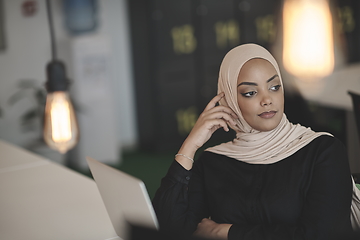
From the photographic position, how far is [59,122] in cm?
186

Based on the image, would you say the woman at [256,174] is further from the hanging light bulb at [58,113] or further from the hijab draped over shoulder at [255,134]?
the hanging light bulb at [58,113]

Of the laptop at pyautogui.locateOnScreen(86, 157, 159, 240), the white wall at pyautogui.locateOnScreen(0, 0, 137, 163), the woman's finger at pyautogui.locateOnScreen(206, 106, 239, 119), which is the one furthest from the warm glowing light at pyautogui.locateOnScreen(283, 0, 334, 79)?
the laptop at pyautogui.locateOnScreen(86, 157, 159, 240)

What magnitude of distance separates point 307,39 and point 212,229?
3.47 meters

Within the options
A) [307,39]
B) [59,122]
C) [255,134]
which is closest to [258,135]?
[255,134]

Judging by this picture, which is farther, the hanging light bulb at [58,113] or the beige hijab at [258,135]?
the hanging light bulb at [58,113]

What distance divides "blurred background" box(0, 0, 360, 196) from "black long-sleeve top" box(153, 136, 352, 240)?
8.92 ft

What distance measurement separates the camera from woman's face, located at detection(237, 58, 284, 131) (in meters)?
1.52

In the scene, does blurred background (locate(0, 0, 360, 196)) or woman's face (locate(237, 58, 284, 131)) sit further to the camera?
blurred background (locate(0, 0, 360, 196))

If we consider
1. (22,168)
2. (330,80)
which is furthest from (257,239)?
(330,80)

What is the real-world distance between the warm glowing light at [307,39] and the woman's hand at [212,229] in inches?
117

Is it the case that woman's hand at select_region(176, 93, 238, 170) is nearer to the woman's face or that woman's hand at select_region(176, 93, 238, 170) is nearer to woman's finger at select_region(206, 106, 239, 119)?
woman's finger at select_region(206, 106, 239, 119)

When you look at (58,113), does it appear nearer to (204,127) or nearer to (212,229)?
(204,127)

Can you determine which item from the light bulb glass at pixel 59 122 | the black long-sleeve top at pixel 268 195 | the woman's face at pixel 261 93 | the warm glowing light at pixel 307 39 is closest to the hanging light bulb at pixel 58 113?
the light bulb glass at pixel 59 122

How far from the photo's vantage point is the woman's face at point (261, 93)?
1.52m
